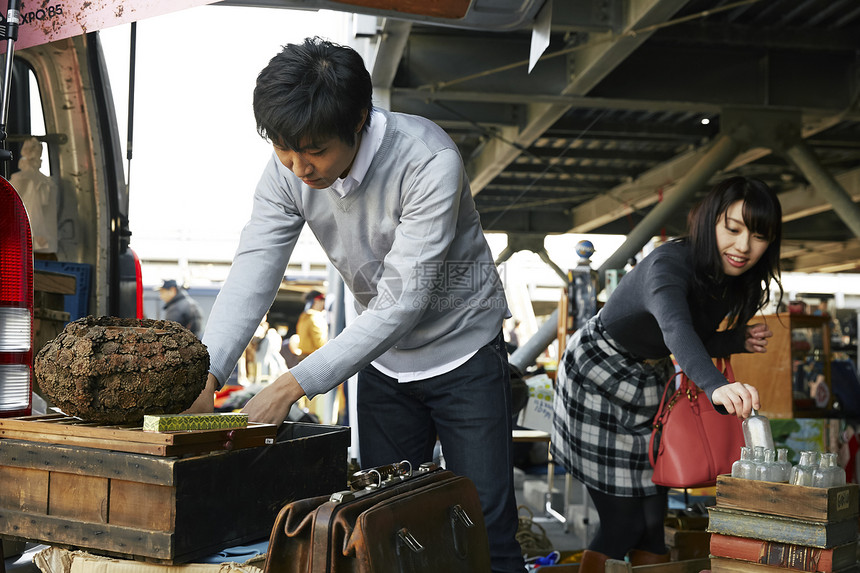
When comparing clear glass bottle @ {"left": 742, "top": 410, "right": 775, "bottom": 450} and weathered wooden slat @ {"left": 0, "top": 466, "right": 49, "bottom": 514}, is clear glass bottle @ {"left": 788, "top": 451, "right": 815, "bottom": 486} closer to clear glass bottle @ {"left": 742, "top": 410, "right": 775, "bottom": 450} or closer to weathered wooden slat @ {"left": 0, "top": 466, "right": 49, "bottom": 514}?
clear glass bottle @ {"left": 742, "top": 410, "right": 775, "bottom": 450}

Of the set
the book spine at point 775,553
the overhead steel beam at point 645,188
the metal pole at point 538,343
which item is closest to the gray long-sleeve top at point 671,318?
the book spine at point 775,553

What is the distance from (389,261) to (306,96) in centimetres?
42

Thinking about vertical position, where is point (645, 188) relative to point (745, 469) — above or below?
above

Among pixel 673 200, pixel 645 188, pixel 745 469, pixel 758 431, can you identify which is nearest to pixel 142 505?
pixel 745 469

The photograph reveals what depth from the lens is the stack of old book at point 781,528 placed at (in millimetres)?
1806

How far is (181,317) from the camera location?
32.3 feet

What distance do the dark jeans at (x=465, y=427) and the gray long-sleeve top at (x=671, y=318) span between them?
515mm

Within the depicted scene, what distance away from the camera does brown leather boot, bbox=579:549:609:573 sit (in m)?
2.70

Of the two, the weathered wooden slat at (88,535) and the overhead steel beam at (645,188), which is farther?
Answer: the overhead steel beam at (645,188)

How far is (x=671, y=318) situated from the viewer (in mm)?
2291

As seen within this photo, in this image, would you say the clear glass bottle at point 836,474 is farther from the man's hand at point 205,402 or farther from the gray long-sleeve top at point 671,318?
the man's hand at point 205,402

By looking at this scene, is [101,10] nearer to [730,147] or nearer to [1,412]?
[1,412]

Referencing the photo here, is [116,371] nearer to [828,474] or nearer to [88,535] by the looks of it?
[88,535]

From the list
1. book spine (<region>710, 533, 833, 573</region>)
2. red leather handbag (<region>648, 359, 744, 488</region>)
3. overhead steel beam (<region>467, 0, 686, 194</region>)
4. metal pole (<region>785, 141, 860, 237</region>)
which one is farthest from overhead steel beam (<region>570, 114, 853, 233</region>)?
book spine (<region>710, 533, 833, 573</region>)
